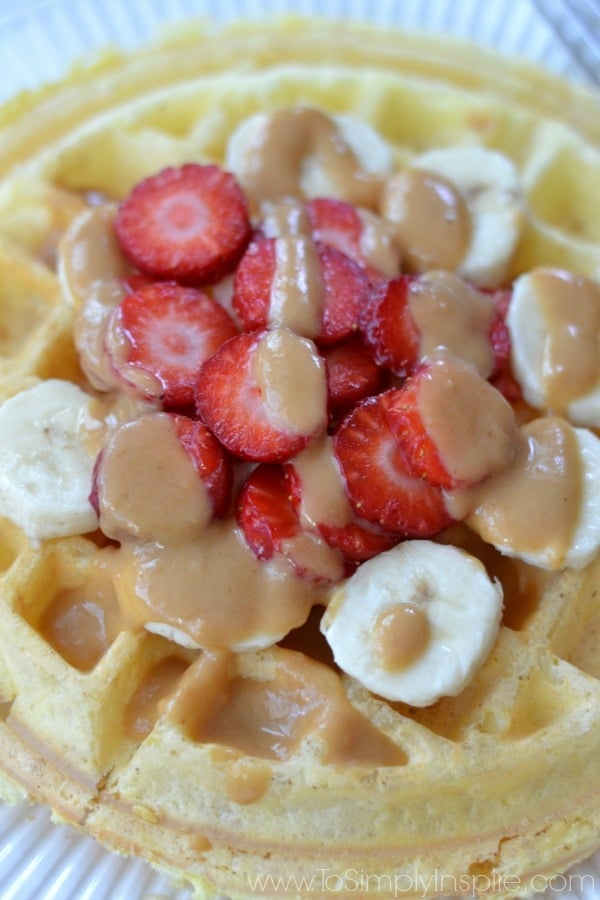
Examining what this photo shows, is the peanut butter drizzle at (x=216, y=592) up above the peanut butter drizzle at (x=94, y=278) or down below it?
below

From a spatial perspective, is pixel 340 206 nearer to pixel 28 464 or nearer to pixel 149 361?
pixel 149 361

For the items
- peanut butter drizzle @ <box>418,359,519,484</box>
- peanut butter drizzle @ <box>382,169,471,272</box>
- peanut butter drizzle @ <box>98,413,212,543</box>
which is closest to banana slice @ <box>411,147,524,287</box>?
peanut butter drizzle @ <box>382,169,471,272</box>

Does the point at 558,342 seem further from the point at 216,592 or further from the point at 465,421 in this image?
the point at 216,592

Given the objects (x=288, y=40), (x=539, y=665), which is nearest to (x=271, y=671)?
(x=539, y=665)

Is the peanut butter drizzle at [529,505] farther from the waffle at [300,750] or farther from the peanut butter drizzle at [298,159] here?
Answer: the peanut butter drizzle at [298,159]

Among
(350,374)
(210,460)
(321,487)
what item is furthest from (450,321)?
(210,460)

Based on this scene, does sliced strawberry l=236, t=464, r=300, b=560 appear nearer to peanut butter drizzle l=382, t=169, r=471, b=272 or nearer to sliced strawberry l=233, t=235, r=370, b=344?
sliced strawberry l=233, t=235, r=370, b=344

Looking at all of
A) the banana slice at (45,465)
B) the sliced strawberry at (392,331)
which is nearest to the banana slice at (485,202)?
the sliced strawberry at (392,331)
